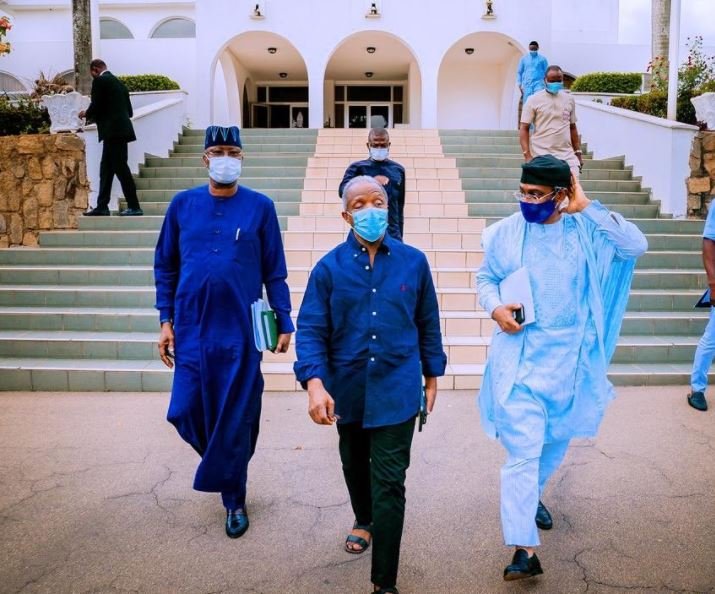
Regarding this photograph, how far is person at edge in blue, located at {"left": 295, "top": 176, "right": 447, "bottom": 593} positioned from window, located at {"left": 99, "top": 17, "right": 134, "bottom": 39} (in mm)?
20384

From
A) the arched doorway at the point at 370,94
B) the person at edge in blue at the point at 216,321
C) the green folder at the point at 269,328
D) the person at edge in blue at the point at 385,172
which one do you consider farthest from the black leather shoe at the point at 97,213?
the arched doorway at the point at 370,94

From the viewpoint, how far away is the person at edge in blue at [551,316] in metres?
2.82

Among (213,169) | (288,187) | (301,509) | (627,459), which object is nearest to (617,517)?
(627,459)

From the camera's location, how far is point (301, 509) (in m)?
3.50

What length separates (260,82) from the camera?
846 inches

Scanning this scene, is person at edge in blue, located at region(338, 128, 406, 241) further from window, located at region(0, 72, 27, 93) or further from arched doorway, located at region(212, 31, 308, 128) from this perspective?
window, located at region(0, 72, 27, 93)

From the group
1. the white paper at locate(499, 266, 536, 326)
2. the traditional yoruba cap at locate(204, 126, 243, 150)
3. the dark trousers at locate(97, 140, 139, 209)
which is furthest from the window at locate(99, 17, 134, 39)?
the white paper at locate(499, 266, 536, 326)

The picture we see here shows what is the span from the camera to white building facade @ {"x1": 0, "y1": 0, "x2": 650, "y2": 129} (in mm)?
15883

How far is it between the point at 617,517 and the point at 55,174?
796 centimetres

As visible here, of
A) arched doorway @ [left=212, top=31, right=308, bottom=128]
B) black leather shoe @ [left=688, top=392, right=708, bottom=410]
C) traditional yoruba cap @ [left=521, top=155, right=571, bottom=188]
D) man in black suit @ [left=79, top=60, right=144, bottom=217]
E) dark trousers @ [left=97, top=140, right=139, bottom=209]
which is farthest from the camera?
arched doorway @ [left=212, top=31, right=308, bottom=128]

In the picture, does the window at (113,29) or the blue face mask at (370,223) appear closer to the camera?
the blue face mask at (370,223)

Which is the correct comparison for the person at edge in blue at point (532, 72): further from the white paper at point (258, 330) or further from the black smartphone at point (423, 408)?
the black smartphone at point (423, 408)

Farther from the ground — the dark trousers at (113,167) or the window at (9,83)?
the window at (9,83)

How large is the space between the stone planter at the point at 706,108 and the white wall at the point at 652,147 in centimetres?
26
